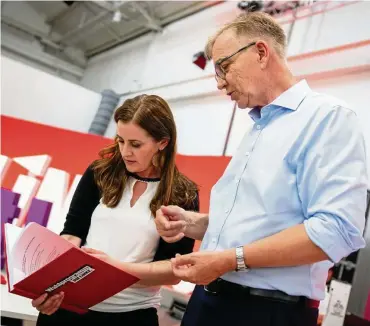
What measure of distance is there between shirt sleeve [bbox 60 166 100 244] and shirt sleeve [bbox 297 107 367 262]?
904 millimetres

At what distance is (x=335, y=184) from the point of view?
0.89 meters

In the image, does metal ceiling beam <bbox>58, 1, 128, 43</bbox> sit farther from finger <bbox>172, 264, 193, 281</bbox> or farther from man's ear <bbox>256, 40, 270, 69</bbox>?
finger <bbox>172, 264, 193, 281</bbox>

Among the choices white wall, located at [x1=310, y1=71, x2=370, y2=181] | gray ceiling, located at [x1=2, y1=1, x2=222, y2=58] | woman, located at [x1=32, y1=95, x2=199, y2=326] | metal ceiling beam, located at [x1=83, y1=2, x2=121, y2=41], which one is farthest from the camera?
metal ceiling beam, located at [x1=83, y1=2, x2=121, y2=41]

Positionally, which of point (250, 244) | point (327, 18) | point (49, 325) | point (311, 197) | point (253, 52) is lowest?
point (49, 325)

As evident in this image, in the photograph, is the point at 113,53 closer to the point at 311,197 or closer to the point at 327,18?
the point at 327,18

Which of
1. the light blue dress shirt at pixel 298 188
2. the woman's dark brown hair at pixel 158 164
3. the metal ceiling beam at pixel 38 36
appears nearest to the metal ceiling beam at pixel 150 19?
the metal ceiling beam at pixel 38 36

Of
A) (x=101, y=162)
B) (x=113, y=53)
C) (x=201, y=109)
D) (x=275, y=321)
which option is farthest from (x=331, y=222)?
(x=113, y=53)

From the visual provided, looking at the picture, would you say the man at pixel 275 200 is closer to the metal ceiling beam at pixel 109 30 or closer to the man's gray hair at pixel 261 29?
the man's gray hair at pixel 261 29

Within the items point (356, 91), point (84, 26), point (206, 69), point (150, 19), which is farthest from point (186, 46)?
point (356, 91)

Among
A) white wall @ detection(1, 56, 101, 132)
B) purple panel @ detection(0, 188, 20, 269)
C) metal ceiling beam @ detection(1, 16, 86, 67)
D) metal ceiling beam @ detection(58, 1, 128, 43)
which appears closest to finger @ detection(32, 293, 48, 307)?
purple panel @ detection(0, 188, 20, 269)

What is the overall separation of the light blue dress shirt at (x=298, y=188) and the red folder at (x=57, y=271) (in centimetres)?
31

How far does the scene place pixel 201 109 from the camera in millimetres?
5164

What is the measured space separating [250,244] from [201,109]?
14.2 feet

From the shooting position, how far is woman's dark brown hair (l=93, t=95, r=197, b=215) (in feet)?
5.08
